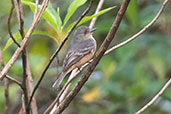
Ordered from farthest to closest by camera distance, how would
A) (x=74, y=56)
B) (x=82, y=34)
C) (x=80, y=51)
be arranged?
(x=82, y=34)
(x=80, y=51)
(x=74, y=56)

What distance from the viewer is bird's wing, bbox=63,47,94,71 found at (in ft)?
11.1

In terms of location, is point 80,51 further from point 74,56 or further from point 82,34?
point 82,34

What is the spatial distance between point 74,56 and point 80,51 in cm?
17

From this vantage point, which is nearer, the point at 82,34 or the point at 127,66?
the point at 127,66

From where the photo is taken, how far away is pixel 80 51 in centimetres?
378

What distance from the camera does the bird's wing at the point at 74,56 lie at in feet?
11.1

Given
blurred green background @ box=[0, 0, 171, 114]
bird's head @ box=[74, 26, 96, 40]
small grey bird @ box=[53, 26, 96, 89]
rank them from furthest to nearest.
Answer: bird's head @ box=[74, 26, 96, 40], blurred green background @ box=[0, 0, 171, 114], small grey bird @ box=[53, 26, 96, 89]

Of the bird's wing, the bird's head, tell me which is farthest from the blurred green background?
the bird's wing

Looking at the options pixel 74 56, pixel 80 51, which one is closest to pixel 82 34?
pixel 80 51

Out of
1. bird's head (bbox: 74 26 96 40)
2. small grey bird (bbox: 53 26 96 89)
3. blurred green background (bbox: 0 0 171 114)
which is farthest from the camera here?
bird's head (bbox: 74 26 96 40)

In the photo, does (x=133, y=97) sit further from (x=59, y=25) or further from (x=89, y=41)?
(x=59, y=25)

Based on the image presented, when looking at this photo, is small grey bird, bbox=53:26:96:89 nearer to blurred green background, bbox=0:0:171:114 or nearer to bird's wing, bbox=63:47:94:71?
bird's wing, bbox=63:47:94:71

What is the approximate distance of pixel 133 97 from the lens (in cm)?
385

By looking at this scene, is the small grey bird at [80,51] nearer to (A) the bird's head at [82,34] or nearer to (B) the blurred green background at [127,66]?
(A) the bird's head at [82,34]
